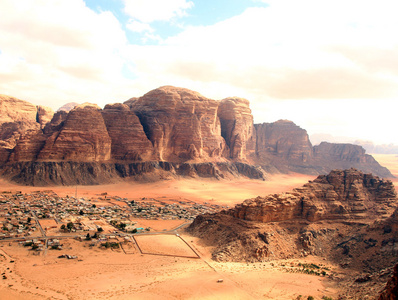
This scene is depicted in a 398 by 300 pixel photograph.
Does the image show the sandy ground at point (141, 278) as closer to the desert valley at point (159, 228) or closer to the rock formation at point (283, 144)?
the desert valley at point (159, 228)

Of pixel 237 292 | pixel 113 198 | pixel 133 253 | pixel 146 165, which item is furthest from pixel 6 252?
pixel 146 165

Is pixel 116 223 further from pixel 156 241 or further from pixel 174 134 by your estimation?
pixel 174 134

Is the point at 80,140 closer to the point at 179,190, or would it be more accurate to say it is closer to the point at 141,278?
the point at 179,190

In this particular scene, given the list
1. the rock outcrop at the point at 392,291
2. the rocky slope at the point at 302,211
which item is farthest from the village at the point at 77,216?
the rock outcrop at the point at 392,291

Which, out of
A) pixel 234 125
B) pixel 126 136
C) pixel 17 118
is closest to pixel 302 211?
pixel 126 136

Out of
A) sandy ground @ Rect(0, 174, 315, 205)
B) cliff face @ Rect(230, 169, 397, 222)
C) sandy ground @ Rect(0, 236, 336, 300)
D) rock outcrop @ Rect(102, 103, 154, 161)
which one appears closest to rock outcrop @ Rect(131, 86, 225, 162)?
rock outcrop @ Rect(102, 103, 154, 161)

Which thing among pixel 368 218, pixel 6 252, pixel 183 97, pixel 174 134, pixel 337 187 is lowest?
pixel 6 252
